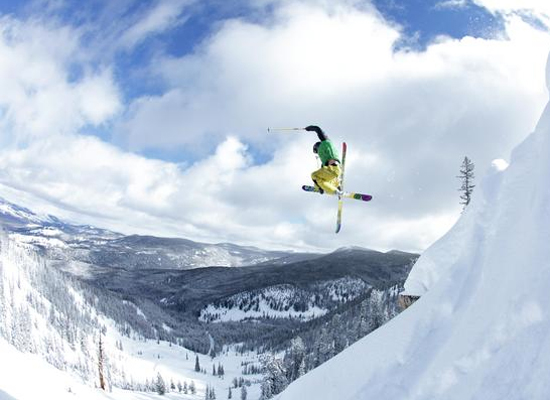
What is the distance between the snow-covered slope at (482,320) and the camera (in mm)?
6699

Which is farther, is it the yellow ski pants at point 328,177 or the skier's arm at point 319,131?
the skier's arm at point 319,131

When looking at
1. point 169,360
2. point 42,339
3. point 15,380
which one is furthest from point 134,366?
point 15,380

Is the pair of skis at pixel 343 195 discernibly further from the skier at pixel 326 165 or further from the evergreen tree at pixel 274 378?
the evergreen tree at pixel 274 378

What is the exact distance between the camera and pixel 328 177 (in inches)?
789

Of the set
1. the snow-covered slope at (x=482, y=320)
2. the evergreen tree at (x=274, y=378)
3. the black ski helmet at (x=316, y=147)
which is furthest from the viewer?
the evergreen tree at (x=274, y=378)

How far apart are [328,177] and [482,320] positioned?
42.6 feet

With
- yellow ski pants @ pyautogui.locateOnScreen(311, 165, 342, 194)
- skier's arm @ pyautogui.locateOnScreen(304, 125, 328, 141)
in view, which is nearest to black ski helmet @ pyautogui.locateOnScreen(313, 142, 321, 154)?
skier's arm @ pyautogui.locateOnScreen(304, 125, 328, 141)

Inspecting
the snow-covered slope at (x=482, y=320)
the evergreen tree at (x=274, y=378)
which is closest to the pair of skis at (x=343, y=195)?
the snow-covered slope at (x=482, y=320)

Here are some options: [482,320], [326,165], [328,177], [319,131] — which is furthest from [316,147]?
[482,320]

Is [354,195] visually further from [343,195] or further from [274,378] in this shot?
[274,378]

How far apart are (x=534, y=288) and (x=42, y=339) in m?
185

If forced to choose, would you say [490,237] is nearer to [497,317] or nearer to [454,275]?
[454,275]

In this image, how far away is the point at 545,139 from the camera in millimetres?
9047

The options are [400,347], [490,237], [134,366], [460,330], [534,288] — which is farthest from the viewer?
[134,366]
